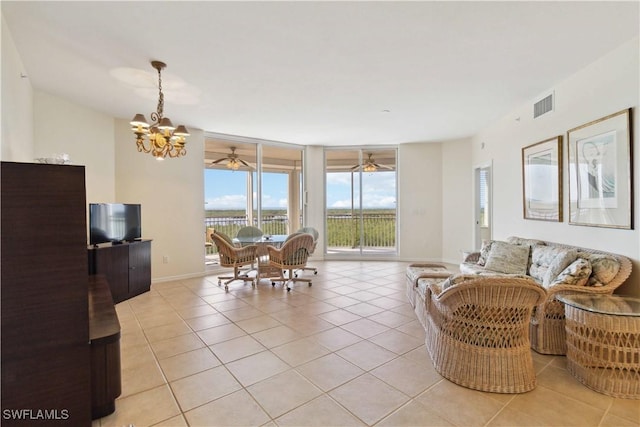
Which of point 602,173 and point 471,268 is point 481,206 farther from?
point 602,173

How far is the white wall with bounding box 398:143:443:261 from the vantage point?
282 inches

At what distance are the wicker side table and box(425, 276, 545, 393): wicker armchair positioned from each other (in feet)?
1.34

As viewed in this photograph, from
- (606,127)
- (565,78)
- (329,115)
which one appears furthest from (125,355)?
(565,78)

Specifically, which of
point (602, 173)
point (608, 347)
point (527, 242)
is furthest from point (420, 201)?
point (608, 347)

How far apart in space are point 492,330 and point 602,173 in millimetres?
2183

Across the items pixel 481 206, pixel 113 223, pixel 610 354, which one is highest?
pixel 481 206

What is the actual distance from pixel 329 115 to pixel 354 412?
4144 millimetres

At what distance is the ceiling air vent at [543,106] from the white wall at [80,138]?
6329mm

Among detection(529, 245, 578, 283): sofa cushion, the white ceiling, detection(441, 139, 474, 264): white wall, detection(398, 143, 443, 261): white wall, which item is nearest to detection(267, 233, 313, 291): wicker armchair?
the white ceiling

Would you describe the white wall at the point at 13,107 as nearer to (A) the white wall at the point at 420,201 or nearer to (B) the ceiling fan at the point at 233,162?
(B) the ceiling fan at the point at 233,162

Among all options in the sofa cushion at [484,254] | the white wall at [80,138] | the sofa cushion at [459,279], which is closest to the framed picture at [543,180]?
the sofa cushion at [484,254]

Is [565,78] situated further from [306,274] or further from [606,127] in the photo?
[306,274]

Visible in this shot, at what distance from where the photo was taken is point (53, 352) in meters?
1.70

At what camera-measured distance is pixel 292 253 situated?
16.3 ft
